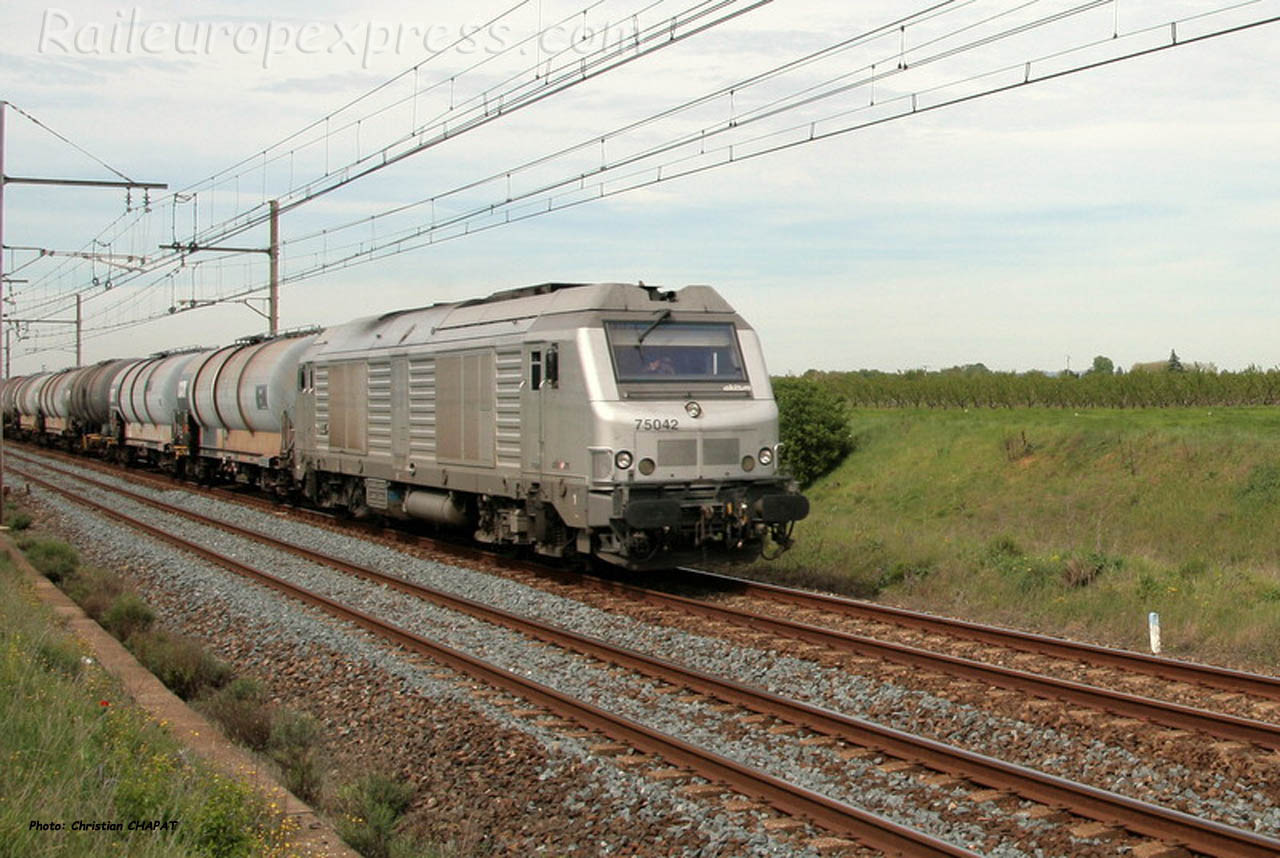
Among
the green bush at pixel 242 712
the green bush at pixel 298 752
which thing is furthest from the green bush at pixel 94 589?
the green bush at pixel 298 752

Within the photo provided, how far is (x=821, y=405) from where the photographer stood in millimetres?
42688

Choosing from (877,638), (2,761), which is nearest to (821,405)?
(877,638)

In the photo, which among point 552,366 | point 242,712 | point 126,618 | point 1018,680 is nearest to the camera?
point 242,712

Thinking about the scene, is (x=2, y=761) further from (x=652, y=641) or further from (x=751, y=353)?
(x=751, y=353)

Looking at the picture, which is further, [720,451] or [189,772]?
[720,451]

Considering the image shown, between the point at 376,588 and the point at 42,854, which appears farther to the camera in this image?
the point at 376,588

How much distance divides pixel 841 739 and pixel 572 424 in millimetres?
6393

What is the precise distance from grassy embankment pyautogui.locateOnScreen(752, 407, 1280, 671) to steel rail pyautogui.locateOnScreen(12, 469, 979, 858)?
581cm

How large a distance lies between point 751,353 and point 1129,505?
1905cm

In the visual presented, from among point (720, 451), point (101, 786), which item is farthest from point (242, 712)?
point (720, 451)

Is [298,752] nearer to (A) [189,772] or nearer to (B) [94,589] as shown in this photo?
(A) [189,772]

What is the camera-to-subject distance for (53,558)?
16.9m

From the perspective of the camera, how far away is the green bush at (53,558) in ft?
53.1

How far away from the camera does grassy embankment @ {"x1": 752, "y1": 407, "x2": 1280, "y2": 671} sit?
1280 cm
